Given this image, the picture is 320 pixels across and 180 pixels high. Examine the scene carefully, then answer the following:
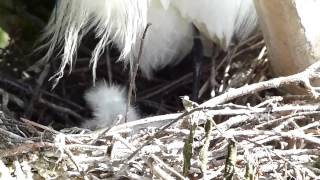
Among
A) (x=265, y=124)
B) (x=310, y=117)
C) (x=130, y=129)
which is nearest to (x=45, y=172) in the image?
(x=130, y=129)

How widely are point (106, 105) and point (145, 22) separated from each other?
0.22 m

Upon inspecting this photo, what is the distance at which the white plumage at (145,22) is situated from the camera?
1.80 meters

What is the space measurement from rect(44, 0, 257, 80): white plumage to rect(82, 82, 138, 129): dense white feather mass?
0.08 metres

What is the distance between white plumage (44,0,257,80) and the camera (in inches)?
70.9

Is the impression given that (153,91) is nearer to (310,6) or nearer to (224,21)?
(224,21)

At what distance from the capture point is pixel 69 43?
184cm

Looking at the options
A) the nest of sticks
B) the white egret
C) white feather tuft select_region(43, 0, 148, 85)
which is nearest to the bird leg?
the white egret

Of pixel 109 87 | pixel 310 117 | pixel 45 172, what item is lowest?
pixel 45 172

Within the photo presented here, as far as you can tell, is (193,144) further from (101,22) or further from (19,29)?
(19,29)

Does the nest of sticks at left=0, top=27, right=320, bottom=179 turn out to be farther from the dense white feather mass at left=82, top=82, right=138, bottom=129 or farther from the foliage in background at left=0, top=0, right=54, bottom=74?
the foliage in background at left=0, top=0, right=54, bottom=74

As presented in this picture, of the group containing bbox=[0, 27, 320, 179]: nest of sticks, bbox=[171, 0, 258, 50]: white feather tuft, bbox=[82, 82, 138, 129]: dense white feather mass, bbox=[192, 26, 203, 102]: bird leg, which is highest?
bbox=[171, 0, 258, 50]: white feather tuft

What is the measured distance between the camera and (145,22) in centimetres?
182

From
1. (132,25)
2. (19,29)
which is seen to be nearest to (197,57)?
(132,25)

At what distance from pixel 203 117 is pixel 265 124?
15 cm
